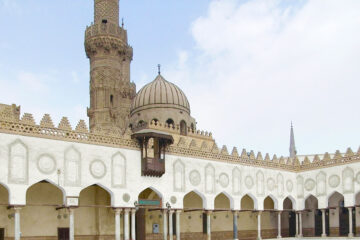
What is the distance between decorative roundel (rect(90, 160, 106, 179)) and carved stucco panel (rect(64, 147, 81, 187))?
2.35 feet

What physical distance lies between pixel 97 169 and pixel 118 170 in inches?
47.0

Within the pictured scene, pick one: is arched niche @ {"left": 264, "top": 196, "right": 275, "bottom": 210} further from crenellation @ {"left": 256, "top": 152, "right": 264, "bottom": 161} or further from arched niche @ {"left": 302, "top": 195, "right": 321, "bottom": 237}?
crenellation @ {"left": 256, "top": 152, "right": 264, "bottom": 161}

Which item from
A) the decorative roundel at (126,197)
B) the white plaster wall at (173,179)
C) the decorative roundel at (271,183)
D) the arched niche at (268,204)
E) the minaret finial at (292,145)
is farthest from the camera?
the minaret finial at (292,145)

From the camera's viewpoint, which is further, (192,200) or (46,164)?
(192,200)

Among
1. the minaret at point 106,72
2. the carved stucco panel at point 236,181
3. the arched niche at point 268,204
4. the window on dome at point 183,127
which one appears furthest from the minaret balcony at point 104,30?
the arched niche at point 268,204

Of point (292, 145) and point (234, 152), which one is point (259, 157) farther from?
point (292, 145)

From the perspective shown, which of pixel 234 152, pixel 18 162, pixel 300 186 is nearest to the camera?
pixel 18 162

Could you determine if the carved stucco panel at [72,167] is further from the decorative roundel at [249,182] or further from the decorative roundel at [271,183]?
the decorative roundel at [271,183]

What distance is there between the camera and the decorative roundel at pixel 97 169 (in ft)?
71.8

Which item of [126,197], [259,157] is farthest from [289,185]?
[126,197]

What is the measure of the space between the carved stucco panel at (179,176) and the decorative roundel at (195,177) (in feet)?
1.95

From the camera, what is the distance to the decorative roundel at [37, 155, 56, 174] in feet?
66.3

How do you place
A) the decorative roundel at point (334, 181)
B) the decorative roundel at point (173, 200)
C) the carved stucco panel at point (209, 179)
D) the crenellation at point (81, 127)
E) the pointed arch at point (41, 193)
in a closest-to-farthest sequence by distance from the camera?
the crenellation at point (81, 127) → the pointed arch at point (41, 193) → the decorative roundel at point (173, 200) → the carved stucco panel at point (209, 179) → the decorative roundel at point (334, 181)

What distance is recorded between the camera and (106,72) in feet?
131
